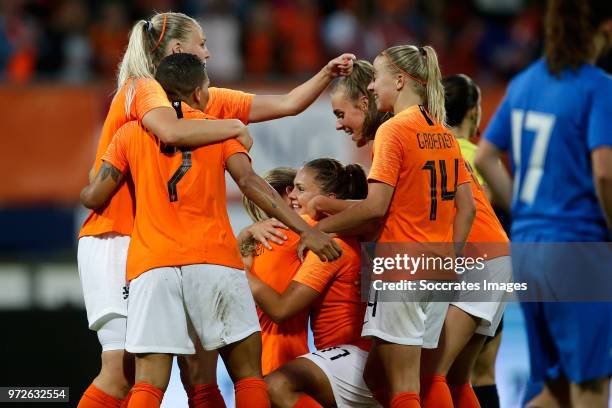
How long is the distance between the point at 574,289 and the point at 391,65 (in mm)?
1391

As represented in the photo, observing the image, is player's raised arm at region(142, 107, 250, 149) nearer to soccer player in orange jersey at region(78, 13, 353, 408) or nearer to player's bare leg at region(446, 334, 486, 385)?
soccer player in orange jersey at region(78, 13, 353, 408)

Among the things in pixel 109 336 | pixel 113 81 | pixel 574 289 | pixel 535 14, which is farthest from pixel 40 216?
pixel 574 289

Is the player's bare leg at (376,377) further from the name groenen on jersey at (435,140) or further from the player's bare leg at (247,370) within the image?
the name groenen on jersey at (435,140)

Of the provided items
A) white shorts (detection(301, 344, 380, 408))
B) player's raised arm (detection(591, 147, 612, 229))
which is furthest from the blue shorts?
white shorts (detection(301, 344, 380, 408))

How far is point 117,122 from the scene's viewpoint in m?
4.60

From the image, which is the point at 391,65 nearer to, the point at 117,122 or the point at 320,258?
the point at 320,258

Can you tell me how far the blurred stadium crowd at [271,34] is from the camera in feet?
37.7

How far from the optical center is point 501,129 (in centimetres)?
382

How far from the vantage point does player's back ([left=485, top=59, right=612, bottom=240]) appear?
3.56 metres

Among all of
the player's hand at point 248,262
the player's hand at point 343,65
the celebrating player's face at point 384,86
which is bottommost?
the player's hand at point 248,262

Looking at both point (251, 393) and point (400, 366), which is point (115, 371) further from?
point (400, 366)

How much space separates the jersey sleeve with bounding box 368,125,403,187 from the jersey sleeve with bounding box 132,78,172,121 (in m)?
0.87

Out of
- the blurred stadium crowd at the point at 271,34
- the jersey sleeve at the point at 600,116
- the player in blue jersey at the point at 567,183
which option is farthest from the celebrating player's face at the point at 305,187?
the blurred stadium crowd at the point at 271,34

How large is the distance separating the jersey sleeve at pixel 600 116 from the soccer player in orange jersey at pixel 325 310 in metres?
1.49
